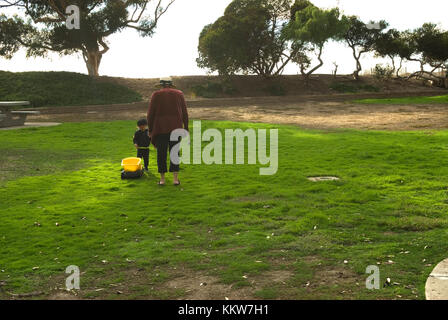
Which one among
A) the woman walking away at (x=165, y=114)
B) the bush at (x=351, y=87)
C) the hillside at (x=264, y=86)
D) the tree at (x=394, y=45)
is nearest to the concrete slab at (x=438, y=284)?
the woman walking away at (x=165, y=114)

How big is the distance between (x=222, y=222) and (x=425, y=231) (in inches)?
107

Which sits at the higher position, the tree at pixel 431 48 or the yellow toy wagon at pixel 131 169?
the tree at pixel 431 48

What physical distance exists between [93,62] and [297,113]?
59.3ft

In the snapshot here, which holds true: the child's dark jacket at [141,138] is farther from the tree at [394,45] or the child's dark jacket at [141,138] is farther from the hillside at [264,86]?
the tree at [394,45]

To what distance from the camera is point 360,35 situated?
46031 mm

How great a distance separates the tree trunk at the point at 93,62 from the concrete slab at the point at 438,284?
3502 cm

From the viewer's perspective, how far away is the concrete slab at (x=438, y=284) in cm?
435

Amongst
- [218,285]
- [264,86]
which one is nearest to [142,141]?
[218,285]

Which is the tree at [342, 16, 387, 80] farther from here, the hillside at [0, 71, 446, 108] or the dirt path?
the dirt path

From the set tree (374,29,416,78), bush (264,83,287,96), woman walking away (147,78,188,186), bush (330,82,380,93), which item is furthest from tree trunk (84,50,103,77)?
woman walking away (147,78,188,186)

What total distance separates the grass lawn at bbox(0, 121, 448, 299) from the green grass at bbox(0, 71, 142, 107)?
63.2 ft

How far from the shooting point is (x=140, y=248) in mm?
6273

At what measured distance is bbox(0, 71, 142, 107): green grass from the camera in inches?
1227
